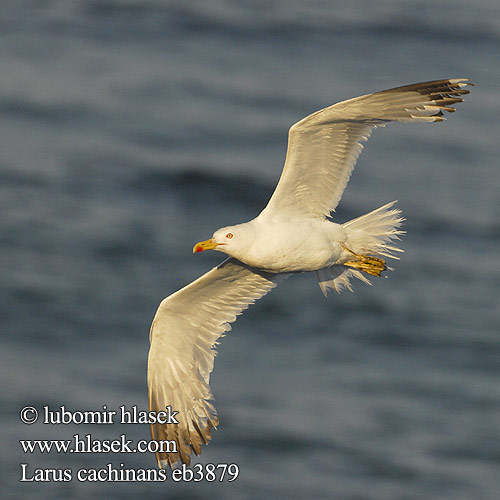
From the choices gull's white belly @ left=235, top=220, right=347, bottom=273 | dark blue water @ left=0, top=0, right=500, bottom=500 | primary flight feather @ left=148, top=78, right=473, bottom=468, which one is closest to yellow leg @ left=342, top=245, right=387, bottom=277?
primary flight feather @ left=148, top=78, right=473, bottom=468

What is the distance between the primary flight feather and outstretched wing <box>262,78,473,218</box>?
→ 0.01m

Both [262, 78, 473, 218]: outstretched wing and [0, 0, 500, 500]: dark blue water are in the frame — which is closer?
[262, 78, 473, 218]: outstretched wing

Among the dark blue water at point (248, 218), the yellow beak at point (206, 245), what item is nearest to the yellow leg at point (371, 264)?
the yellow beak at point (206, 245)

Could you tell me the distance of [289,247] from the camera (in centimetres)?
1285

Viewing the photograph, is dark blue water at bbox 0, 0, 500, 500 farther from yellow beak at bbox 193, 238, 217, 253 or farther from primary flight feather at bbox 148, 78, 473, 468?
yellow beak at bbox 193, 238, 217, 253

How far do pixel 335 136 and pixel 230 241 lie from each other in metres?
1.86

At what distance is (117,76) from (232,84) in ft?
18.6

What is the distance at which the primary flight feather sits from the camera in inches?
499

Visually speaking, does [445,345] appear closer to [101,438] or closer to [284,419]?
[284,419]

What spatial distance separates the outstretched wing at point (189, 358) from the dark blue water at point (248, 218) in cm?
1337

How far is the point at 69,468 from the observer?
27.6 m

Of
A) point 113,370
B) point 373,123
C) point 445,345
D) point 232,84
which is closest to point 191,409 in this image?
point 373,123

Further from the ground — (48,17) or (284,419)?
(48,17)

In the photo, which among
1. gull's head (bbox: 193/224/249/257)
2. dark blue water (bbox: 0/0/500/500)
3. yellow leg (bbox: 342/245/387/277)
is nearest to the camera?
gull's head (bbox: 193/224/249/257)
